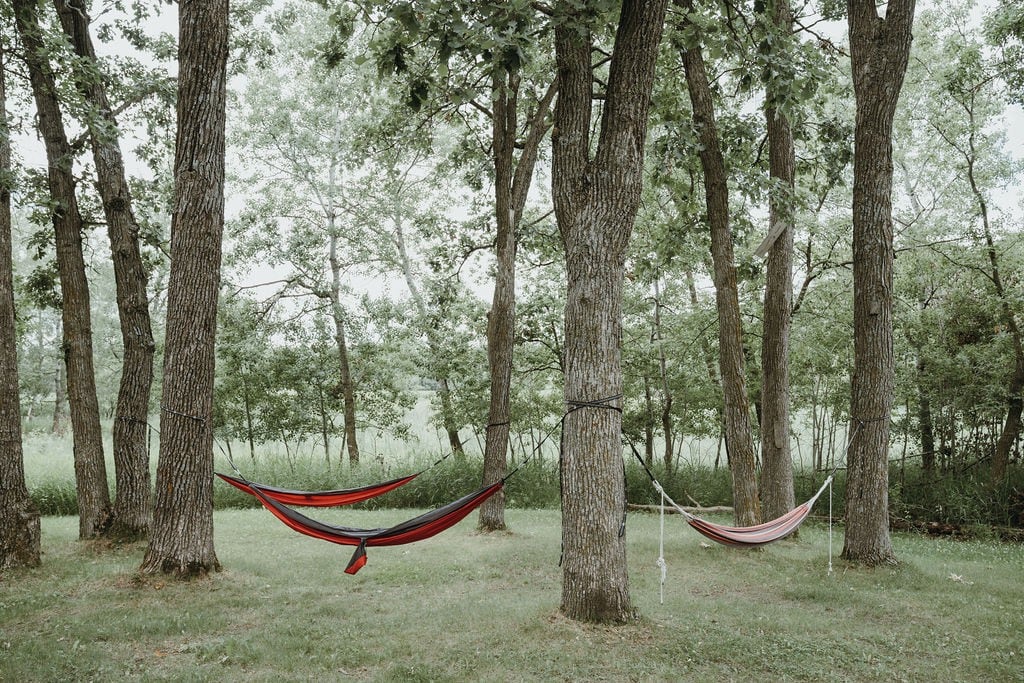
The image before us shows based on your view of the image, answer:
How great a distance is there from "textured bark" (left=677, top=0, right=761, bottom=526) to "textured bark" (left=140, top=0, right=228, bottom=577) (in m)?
3.91

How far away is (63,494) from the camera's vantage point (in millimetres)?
9312

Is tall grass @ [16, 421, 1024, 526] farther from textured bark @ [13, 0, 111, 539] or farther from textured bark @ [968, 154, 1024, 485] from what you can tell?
textured bark @ [13, 0, 111, 539]

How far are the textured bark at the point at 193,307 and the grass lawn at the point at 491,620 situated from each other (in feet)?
1.03

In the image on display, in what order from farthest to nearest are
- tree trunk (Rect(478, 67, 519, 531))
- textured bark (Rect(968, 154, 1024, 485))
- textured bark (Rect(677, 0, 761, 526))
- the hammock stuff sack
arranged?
1. textured bark (Rect(968, 154, 1024, 485))
2. tree trunk (Rect(478, 67, 519, 531))
3. textured bark (Rect(677, 0, 761, 526))
4. the hammock stuff sack

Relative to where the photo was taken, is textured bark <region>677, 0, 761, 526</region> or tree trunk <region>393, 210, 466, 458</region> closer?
textured bark <region>677, 0, 761, 526</region>

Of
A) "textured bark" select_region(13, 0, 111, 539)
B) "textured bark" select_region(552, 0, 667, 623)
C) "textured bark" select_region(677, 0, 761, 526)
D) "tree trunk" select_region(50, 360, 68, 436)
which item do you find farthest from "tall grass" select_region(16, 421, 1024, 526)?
"tree trunk" select_region(50, 360, 68, 436)

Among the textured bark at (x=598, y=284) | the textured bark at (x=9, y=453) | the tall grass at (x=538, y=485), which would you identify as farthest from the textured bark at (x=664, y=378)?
the textured bark at (x=9, y=453)

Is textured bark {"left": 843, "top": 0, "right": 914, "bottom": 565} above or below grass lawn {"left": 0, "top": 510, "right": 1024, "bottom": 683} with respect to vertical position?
above

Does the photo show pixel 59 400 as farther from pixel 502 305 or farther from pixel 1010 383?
pixel 1010 383

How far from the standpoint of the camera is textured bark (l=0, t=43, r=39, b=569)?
4922 mm

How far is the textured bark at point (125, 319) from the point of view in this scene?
5.78 meters

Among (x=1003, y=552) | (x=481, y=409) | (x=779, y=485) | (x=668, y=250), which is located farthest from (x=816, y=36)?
(x=481, y=409)

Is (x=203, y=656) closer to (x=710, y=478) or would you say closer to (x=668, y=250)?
(x=668, y=250)

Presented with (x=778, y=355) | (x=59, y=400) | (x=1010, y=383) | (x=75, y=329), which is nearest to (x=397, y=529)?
(x=75, y=329)
